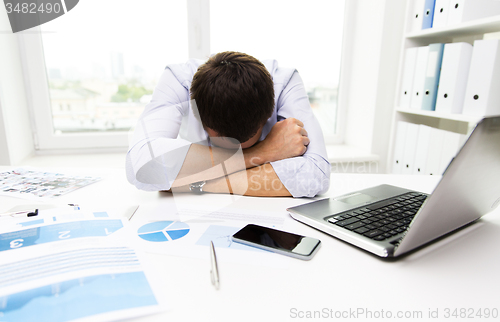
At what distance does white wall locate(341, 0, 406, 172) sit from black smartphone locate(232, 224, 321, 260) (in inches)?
65.1

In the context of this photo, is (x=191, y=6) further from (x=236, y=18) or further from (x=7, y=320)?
(x=7, y=320)

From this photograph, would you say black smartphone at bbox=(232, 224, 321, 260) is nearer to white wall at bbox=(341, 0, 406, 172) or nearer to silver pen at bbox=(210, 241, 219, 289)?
silver pen at bbox=(210, 241, 219, 289)

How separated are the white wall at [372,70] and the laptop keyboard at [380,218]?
1415 millimetres

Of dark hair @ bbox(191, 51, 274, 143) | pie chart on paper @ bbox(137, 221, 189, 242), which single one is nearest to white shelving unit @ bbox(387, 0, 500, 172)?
dark hair @ bbox(191, 51, 274, 143)

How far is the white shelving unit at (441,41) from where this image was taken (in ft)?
4.48

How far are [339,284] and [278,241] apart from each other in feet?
0.44

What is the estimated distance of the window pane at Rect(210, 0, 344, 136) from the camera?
1.94 metres

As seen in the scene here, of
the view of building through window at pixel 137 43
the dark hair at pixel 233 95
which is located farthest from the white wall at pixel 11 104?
the dark hair at pixel 233 95

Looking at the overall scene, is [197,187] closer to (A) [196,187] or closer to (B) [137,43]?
(A) [196,187]

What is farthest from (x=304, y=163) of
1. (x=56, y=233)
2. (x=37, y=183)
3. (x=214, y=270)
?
(x=37, y=183)

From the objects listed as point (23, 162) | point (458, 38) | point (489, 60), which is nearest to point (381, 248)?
point (489, 60)

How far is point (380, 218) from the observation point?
0.59m

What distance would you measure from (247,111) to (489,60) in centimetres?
116

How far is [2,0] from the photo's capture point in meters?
1.53
